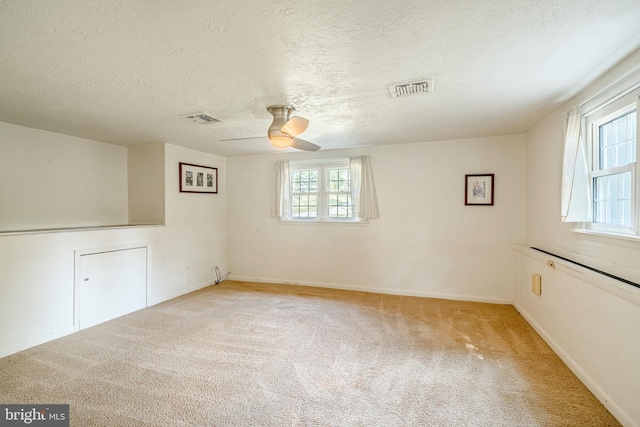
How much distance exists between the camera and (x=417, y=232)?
14.8ft

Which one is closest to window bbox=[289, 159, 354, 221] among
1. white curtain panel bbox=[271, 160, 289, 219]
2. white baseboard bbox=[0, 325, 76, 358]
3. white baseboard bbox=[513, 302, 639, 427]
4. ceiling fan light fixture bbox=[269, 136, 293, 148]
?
white curtain panel bbox=[271, 160, 289, 219]

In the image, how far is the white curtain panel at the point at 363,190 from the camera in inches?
184

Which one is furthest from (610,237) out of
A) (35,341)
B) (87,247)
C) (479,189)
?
(35,341)

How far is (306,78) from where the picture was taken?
2203mm

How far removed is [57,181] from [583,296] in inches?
234

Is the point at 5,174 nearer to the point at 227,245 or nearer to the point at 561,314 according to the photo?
the point at 227,245

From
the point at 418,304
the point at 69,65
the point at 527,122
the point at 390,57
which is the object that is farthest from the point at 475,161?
the point at 69,65

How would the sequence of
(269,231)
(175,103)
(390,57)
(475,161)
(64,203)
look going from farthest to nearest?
(269,231)
(475,161)
(64,203)
(175,103)
(390,57)

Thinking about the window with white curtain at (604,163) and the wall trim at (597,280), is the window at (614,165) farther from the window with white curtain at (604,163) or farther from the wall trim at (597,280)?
the wall trim at (597,280)

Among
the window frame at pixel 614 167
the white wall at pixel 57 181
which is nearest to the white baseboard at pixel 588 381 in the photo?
the window frame at pixel 614 167

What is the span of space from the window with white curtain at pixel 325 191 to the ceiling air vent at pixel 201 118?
6.57 feet

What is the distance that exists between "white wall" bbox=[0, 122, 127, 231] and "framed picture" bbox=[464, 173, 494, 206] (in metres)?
5.40

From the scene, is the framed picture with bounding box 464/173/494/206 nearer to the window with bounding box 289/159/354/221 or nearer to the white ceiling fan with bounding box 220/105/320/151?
the window with bounding box 289/159/354/221

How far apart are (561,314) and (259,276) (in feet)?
14.5
